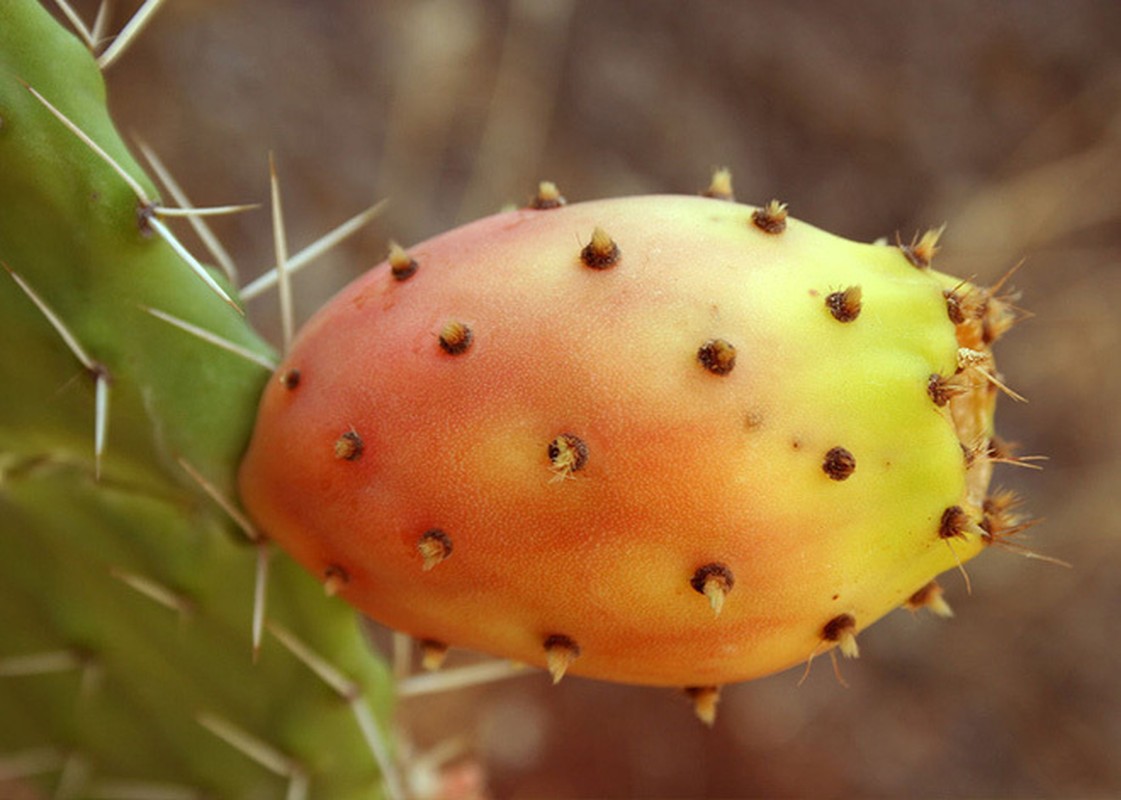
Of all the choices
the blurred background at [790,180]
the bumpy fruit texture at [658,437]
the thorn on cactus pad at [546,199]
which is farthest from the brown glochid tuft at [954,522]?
the blurred background at [790,180]

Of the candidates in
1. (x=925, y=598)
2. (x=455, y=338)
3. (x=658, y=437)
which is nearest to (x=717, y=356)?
(x=658, y=437)

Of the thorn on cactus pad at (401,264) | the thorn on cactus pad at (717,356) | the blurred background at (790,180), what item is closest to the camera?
the thorn on cactus pad at (717,356)

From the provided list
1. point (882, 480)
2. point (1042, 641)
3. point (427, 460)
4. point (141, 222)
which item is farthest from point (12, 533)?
point (1042, 641)

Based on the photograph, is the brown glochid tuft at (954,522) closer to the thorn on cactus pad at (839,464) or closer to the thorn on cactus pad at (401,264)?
the thorn on cactus pad at (839,464)

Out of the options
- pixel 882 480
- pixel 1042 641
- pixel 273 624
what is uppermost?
pixel 882 480

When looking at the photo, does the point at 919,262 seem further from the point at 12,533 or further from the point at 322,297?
the point at 322,297

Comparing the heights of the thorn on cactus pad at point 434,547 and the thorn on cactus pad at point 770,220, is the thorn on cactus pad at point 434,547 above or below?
below

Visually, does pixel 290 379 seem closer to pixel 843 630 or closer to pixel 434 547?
pixel 434 547
